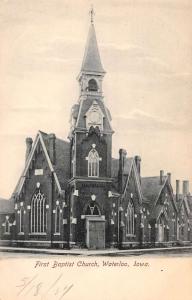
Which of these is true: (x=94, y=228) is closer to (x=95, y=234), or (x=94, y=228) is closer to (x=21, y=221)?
(x=95, y=234)

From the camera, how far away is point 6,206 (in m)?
2.48

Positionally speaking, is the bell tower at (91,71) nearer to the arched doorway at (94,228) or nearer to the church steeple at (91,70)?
the church steeple at (91,70)

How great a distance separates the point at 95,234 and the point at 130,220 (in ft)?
0.64

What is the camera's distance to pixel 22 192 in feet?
8.38

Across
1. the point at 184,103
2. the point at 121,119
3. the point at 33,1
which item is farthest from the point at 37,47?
the point at 184,103

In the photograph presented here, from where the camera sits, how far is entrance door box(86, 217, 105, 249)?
247cm

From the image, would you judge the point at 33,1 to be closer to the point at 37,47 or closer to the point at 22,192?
the point at 37,47

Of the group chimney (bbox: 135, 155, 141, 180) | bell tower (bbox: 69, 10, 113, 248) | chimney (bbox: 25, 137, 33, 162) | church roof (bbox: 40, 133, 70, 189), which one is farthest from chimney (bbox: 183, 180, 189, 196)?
chimney (bbox: 25, 137, 33, 162)

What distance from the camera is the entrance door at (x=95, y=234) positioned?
247cm
